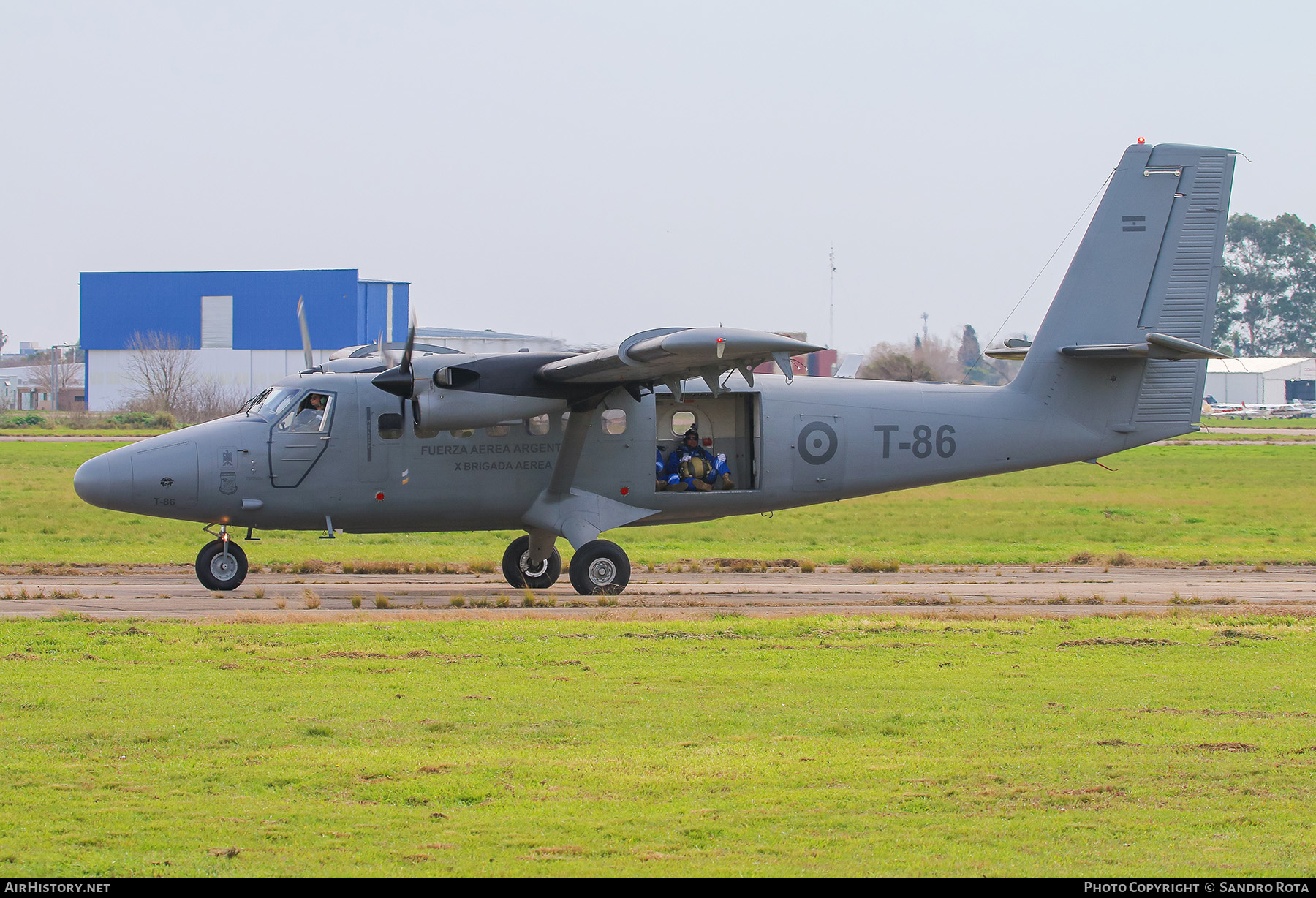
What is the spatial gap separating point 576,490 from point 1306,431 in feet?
279

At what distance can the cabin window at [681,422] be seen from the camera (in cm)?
1992

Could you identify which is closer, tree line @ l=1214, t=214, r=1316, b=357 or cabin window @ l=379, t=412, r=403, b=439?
cabin window @ l=379, t=412, r=403, b=439

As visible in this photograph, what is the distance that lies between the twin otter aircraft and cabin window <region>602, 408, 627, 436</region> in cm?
2

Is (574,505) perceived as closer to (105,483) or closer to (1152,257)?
(105,483)

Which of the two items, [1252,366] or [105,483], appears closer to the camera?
[105,483]

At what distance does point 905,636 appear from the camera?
14555mm

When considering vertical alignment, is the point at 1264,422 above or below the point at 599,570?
above

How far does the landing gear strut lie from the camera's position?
60.9 feet

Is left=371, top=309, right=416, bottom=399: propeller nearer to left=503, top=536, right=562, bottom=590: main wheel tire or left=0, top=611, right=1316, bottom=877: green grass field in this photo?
left=503, top=536, right=562, bottom=590: main wheel tire

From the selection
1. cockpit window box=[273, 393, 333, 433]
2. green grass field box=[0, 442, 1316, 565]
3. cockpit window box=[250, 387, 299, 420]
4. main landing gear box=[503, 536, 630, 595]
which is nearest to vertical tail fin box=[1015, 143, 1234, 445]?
green grass field box=[0, 442, 1316, 565]

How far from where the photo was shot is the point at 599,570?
18875 millimetres

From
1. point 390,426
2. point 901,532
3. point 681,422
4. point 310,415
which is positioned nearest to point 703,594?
point 681,422

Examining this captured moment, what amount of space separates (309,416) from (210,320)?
72.5 m

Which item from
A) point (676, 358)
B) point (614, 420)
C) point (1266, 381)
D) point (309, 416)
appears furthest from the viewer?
point (1266, 381)
